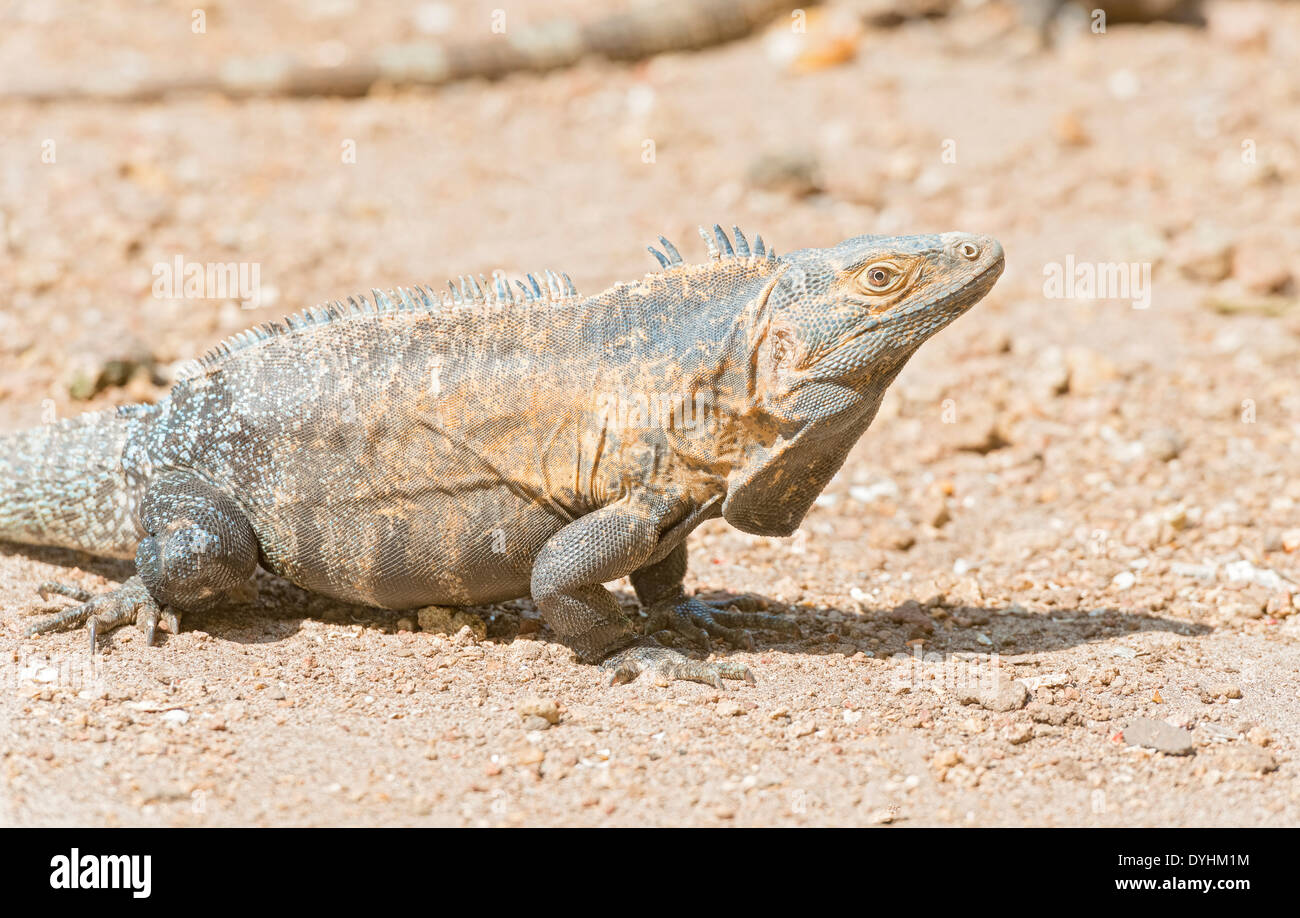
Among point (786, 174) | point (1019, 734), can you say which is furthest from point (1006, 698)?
point (786, 174)

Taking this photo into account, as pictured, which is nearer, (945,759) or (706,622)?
(945,759)

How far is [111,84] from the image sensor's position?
15.9 meters

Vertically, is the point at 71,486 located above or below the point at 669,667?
above

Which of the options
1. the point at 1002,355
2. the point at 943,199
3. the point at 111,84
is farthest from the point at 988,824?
the point at 111,84

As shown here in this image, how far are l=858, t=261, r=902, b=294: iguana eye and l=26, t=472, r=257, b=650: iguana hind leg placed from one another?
10.9 feet

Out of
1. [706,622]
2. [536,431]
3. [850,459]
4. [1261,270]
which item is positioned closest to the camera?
[536,431]

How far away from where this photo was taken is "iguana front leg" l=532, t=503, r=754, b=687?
254 inches

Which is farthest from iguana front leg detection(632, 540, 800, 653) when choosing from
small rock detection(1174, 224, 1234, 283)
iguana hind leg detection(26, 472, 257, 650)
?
small rock detection(1174, 224, 1234, 283)

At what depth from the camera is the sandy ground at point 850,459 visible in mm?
5910

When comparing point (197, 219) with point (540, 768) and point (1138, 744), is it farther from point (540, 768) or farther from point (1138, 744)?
point (1138, 744)

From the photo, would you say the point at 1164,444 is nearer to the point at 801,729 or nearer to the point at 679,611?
the point at 679,611

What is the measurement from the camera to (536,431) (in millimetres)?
6512

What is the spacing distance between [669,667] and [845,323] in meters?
1.92

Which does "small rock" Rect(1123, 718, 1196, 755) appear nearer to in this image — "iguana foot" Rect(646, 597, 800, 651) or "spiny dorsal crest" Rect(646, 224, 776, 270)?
"iguana foot" Rect(646, 597, 800, 651)
